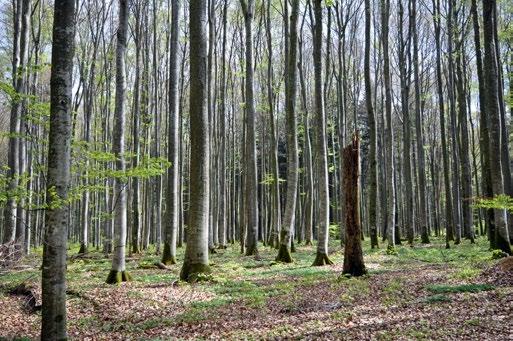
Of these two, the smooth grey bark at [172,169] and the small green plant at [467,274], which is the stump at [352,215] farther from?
the smooth grey bark at [172,169]

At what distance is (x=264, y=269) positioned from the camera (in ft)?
40.7

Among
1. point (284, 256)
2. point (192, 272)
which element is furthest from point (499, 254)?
point (192, 272)

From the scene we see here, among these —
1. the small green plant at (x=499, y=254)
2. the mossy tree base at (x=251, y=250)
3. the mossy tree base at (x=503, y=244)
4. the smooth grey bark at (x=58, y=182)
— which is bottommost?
the mossy tree base at (x=251, y=250)

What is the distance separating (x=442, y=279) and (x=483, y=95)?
26.1 feet

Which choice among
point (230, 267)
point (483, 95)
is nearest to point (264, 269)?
point (230, 267)

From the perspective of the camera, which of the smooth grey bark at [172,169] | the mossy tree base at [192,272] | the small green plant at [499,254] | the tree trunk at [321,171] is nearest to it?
the mossy tree base at [192,272]

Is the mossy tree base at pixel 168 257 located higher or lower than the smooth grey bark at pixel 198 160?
lower

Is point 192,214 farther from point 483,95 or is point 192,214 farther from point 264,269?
point 483,95

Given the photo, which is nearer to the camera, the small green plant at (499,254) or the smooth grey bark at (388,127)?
the small green plant at (499,254)

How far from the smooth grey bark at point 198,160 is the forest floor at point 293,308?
567mm

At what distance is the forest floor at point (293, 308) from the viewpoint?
537 centimetres

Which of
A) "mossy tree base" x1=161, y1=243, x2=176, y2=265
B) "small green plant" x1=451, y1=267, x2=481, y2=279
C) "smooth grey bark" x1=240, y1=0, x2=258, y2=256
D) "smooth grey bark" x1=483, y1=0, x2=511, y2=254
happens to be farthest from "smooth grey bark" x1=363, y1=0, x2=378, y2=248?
"mossy tree base" x1=161, y1=243, x2=176, y2=265

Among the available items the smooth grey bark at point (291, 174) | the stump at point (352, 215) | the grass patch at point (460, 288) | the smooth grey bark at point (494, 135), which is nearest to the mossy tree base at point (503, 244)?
the smooth grey bark at point (494, 135)

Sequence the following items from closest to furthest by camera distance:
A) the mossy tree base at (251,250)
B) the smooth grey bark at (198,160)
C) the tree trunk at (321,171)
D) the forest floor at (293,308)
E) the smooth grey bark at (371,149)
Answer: the forest floor at (293,308) < the smooth grey bark at (198,160) < the tree trunk at (321,171) < the mossy tree base at (251,250) < the smooth grey bark at (371,149)
